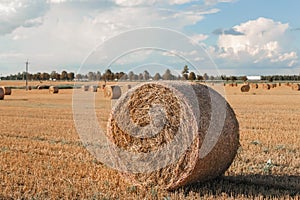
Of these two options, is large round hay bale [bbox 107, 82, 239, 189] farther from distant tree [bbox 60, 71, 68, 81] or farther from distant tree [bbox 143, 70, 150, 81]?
distant tree [bbox 60, 71, 68, 81]

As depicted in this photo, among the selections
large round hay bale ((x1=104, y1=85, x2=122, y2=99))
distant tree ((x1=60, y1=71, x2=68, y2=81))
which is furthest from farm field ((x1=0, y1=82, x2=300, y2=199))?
distant tree ((x1=60, y1=71, x2=68, y2=81))

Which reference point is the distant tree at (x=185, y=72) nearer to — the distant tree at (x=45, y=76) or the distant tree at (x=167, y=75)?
the distant tree at (x=167, y=75)

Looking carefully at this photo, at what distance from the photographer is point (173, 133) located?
23.2 feet

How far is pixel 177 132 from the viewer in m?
7.01

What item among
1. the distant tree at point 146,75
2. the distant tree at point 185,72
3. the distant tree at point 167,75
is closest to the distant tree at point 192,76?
the distant tree at point 185,72

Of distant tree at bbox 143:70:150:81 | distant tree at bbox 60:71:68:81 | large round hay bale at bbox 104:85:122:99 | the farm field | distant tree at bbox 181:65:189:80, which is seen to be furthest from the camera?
distant tree at bbox 60:71:68:81

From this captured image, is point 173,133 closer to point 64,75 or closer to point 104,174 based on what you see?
point 104,174

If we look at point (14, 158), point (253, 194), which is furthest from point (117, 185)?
point (14, 158)

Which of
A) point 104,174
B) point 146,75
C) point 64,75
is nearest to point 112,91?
point 146,75

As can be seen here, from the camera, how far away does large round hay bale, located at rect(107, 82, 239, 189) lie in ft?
22.2

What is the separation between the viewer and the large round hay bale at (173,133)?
6.75 meters

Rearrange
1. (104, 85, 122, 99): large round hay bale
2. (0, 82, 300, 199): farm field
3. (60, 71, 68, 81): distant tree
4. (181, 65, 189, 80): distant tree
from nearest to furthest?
(0, 82, 300, 199): farm field, (181, 65, 189, 80): distant tree, (104, 85, 122, 99): large round hay bale, (60, 71, 68, 81): distant tree

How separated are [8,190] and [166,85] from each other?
122 inches

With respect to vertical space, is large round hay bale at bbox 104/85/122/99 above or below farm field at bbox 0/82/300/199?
above
